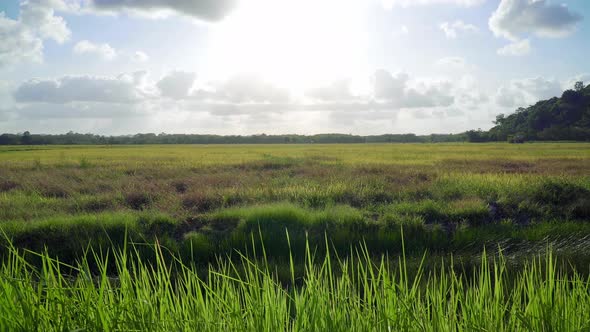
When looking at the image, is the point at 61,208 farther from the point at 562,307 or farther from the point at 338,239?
the point at 562,307

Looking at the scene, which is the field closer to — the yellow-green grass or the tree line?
the yellow-green grass

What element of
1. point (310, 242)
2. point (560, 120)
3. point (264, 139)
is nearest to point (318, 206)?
point (310, 242)

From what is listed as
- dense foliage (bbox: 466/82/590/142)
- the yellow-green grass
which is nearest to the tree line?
dense foliage (bbox: 466/82/590/142)

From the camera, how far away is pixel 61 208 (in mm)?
15312

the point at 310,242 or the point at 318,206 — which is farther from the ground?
the point at 318,206

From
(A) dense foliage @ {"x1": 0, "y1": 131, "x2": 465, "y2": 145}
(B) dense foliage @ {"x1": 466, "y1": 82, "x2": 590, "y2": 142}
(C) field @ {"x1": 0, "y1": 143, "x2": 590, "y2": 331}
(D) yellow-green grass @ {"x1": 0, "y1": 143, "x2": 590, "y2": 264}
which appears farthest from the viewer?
(A) dense foliage @ {"x1": 0, "y1": 131, "x2": 465, "y2": 145}

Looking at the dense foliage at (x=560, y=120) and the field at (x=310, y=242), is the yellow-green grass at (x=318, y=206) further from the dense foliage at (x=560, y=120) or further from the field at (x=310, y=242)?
the dense foliage at (x=560, y=120)

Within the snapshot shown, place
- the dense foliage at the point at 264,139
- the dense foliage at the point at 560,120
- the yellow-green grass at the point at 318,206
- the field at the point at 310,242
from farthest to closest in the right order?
the dense foliage at the point at 264,139 → the dense foliage at the point at 560,120 → the yellow-green grass at the point at 318,206 → the field at the point at 310,242

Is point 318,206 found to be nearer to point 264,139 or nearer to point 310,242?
point 310,242

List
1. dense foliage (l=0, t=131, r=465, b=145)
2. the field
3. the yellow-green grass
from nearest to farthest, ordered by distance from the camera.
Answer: the field
the yellow-green grass
dense foliage (l=0, t=131, r=465, b=145)

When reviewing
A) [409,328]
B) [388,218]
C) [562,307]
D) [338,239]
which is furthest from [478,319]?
[388,218]

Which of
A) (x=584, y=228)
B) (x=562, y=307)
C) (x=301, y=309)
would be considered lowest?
(x=584, y=228)

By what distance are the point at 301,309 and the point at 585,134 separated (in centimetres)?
7683

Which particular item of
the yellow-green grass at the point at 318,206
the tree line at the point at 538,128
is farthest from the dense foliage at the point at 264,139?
the yellow-green grass at the point at 318,206
